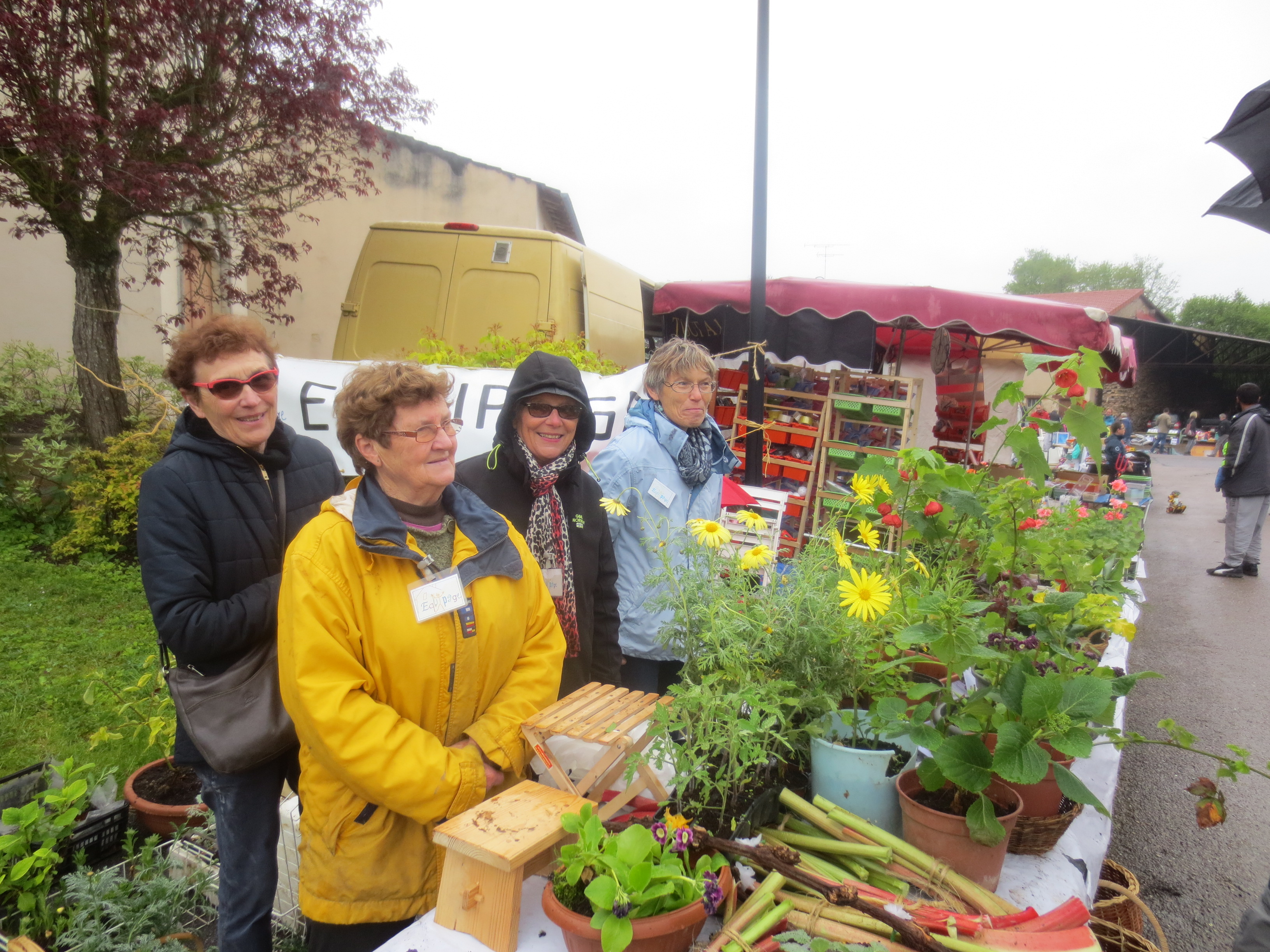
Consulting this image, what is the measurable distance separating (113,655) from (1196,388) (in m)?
43.5

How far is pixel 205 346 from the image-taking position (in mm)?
1894

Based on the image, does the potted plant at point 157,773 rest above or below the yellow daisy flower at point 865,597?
below

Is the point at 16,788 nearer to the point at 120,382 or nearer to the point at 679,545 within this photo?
the point at 679,545

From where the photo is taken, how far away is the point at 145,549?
177cm

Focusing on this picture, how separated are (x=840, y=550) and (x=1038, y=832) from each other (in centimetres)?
78

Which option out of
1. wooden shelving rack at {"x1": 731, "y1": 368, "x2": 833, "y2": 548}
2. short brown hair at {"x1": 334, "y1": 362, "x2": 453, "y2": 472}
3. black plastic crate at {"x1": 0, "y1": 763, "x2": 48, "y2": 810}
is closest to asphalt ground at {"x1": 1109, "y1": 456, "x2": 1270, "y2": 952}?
wooden shelving rack at {"x1": 731, "y1": 368, "x2": 833, "y2": 548}

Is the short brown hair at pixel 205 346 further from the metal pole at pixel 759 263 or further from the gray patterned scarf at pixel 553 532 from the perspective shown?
the metal pole at pixel 759 263

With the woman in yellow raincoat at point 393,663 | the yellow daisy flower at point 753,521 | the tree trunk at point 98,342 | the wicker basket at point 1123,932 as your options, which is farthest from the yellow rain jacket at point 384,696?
the tree trunk at point 98,342

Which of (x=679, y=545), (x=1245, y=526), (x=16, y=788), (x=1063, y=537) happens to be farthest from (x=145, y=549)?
(x=1245, y=526)

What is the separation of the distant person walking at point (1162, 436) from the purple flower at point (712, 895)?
117 feet

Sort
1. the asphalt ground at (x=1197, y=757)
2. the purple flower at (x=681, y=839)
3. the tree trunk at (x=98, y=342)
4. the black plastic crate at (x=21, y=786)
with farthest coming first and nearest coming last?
the tree trunk at (x=98, y=342)
the asphalt ground at (x=1197, y=757)
the black plastic crate at (x=21, y=786)
the purple flower at (x=681, y=839)

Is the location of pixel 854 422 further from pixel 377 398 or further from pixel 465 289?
pixel 377 398

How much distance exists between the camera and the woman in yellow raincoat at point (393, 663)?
4.96 ft

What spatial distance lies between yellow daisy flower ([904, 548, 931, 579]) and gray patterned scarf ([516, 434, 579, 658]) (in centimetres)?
103
